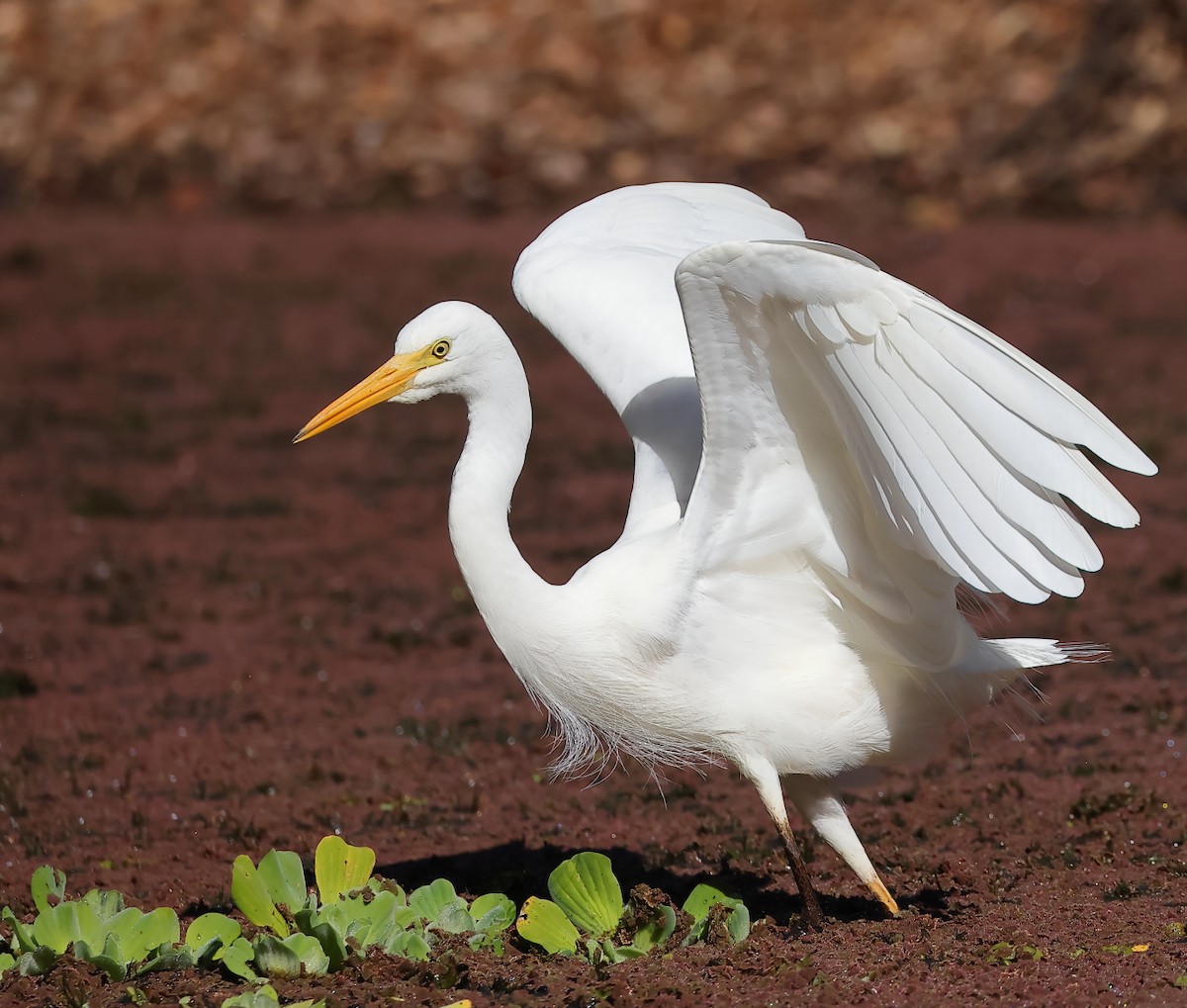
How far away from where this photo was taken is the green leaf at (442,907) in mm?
4305

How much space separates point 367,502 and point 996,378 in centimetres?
691

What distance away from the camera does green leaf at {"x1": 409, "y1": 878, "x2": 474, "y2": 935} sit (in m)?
4.30

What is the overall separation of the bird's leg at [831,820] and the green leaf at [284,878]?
1427 mm

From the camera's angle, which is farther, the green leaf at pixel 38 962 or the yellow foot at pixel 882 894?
the yellow foot at pixel 882 894

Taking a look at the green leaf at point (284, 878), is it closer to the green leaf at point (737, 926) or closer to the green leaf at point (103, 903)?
the green leaf at point (103, 903)

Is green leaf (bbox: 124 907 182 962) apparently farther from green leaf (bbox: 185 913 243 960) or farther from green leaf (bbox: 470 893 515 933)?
green leaf (bbox: 470 893 515 933)

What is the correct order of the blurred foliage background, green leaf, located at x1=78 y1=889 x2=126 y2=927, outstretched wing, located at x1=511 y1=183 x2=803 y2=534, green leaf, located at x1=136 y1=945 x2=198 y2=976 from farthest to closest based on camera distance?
the blurred foliage background < outstretched wing, located at x1=511 y1=183 x2=803 y2=534 < green leaf, located at x1=78 y1=889 x2=126 y2=927 < green leaf, located at x1=136 y1=945 x2=198 y2=976

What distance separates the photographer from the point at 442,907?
4.35 meters

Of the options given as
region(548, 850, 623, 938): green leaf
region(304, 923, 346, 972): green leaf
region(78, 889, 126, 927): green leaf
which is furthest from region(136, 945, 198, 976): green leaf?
region(548, 850, 623, 938): green leaf

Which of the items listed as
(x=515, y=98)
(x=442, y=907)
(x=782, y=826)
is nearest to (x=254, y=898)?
(x=442, y=907)

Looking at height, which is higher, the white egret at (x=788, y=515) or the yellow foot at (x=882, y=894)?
the white egret at (x=788, y=515)

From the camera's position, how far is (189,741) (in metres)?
6.54

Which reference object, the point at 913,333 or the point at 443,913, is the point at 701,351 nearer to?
the point at 913,333

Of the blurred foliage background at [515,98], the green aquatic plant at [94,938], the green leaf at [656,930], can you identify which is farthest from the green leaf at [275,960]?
the blurred foliage background at [515,98]
